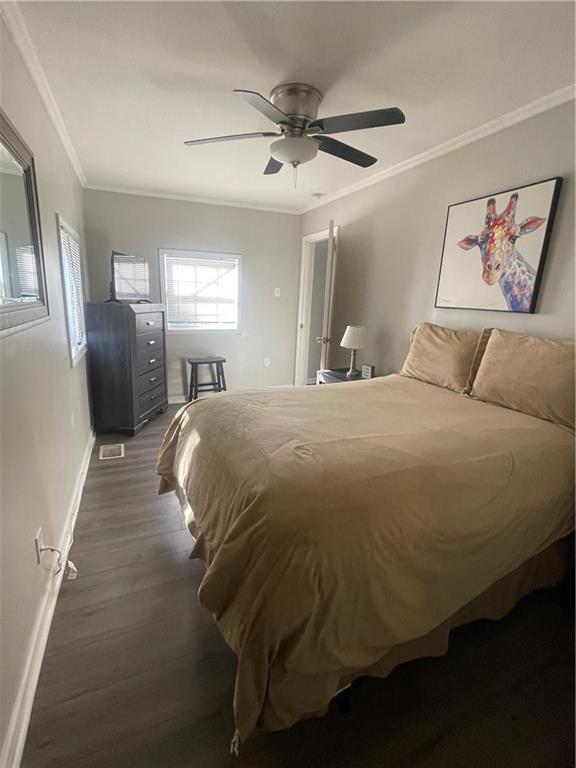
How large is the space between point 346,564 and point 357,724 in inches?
26.0

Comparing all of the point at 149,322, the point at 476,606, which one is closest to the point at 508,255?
the point at 476,606

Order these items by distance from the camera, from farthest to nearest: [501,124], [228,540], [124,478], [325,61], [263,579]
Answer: [124,478] → [501,124] → [325,61] → [228,540] → [263,579]

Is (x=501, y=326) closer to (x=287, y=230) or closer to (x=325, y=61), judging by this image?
(x=325, y=61)

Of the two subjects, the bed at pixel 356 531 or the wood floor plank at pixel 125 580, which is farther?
the wood floor plank at pixel 125 580

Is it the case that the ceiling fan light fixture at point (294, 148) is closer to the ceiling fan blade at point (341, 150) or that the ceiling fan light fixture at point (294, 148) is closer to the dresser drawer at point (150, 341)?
the ceiling fan blade at point (341, 150)

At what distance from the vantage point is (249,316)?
4.77 meters

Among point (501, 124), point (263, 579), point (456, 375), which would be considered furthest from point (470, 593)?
point (501, 124)

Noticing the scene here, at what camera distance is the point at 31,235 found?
65.7 inches

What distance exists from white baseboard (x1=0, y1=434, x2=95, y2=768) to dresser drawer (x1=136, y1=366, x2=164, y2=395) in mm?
1773

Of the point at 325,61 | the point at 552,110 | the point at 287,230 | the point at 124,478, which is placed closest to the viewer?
the point at 325,61

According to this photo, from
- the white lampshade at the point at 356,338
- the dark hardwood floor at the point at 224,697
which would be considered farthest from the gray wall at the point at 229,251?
the dark hardwood floor at the point at 224,697

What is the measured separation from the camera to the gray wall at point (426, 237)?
197cm

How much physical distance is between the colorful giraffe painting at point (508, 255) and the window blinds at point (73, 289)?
112 inches

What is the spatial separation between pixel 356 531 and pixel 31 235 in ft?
6.29
